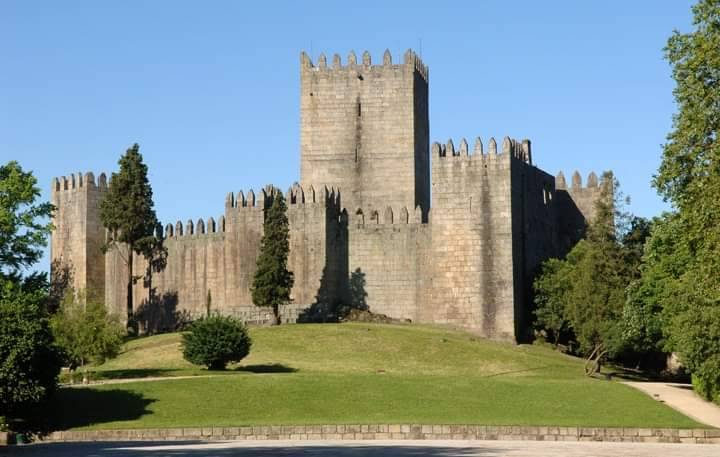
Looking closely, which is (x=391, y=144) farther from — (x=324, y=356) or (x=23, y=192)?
(x=23, y=192)

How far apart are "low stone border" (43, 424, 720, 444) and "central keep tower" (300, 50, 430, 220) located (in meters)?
39.2

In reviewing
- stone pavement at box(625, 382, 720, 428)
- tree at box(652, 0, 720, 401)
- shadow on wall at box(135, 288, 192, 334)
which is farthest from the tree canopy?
shadow on wall at box(135, 288, 192, 334)

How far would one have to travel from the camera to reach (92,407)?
148 ft

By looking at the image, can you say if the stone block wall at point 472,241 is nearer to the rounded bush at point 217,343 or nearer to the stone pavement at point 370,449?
the rounded bush at point 217,343

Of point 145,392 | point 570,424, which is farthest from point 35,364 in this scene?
point 570,424

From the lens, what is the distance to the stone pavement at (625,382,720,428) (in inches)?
1698

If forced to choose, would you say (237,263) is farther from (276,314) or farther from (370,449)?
(370,449)

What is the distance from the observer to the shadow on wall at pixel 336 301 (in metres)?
69.2

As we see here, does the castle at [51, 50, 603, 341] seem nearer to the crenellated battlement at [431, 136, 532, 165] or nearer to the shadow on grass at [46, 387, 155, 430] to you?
the crenellated battlement at [431, 136, 532, 165]

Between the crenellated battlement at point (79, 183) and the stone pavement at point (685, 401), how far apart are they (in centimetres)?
4286

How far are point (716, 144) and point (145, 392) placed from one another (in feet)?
69.0

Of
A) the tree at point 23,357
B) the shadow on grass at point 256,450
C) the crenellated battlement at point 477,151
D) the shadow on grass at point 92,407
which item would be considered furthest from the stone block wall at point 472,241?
the shadow on grass at point 256,450

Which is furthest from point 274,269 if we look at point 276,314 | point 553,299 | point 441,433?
point 441,433

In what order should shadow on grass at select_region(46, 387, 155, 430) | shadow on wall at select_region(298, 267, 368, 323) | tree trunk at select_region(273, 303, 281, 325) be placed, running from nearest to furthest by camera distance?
1. shadow on grass at select_region(46, 387, 155, 430)
2. tree trunk at select_region(273, 303, 281, 325)
3. shadow on wall at select_region(298, 267, 368, 323)
